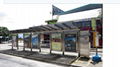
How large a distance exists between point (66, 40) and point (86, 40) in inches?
99.3

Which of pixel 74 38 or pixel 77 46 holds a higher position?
pixel 74 38

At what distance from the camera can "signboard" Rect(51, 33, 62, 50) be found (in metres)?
13.9

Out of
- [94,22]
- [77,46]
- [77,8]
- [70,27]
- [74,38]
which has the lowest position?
[77,46]

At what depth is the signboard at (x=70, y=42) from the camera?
42.3 ft

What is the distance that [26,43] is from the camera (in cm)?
1844

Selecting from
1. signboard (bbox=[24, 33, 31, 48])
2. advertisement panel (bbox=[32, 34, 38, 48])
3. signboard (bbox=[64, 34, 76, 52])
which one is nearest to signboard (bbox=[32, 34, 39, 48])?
advertisement panel (bbox=[32, 34, 38, 48])

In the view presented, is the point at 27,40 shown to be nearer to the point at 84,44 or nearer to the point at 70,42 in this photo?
the point at 70,42

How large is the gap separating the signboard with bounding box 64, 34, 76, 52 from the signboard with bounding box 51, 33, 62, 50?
2.87 feet

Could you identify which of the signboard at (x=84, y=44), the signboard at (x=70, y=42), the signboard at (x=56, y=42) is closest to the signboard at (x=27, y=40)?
the signboard at (x=56, y=42)

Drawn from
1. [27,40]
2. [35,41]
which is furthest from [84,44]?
[27,40]

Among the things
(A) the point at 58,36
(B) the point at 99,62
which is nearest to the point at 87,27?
(A) the point at 58,36

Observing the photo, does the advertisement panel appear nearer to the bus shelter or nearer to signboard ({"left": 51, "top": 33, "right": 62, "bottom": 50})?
the bus shelter

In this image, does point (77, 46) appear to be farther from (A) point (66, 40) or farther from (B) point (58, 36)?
(B) point (58, 36)

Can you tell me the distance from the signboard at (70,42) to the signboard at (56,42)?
2.87ft
